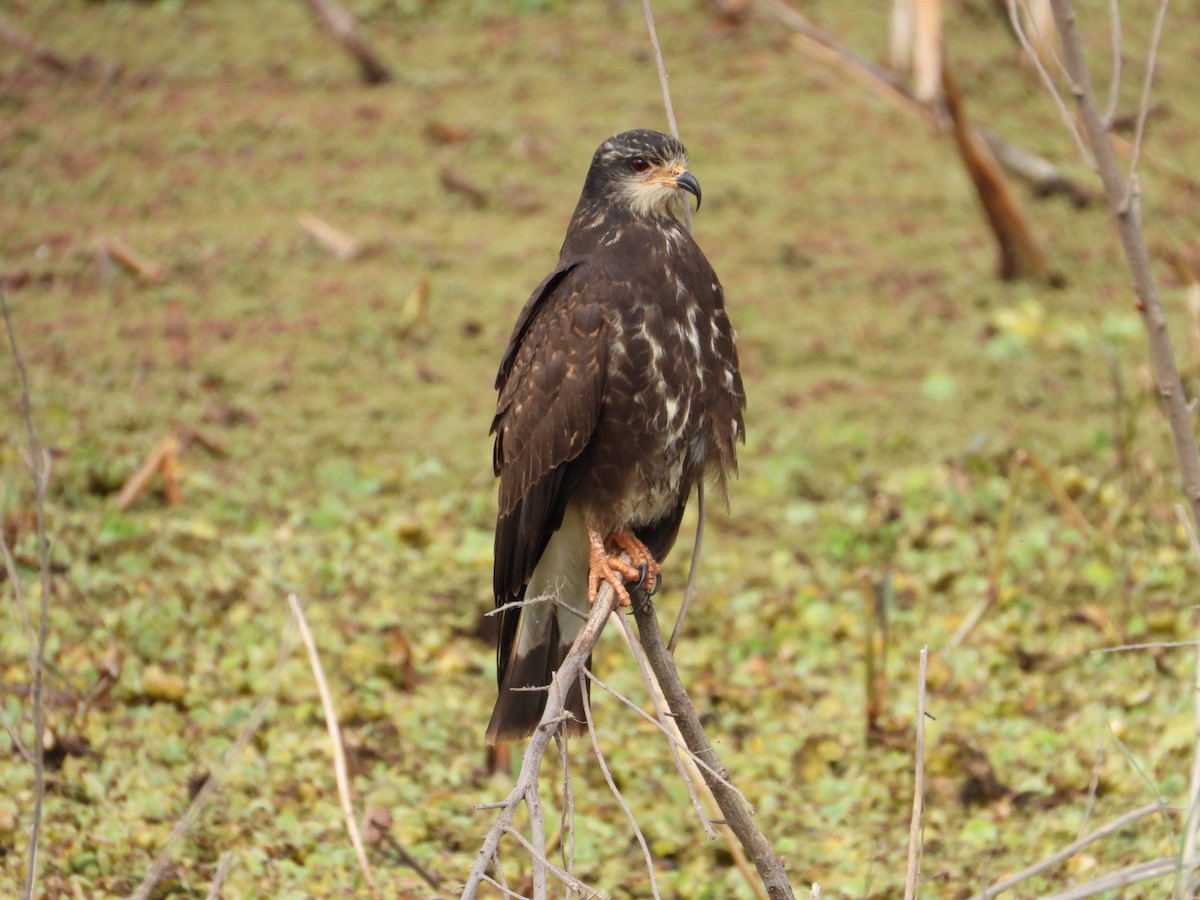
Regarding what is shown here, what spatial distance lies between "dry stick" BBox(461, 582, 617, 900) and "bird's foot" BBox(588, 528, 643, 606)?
11.5 inches

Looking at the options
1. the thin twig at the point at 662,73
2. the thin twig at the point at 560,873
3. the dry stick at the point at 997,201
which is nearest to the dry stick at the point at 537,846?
the thin twig at the point at 560,873

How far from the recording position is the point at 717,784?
2914 millimetres

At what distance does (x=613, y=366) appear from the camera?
3.33 meters

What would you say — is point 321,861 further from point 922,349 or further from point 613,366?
point 922,349

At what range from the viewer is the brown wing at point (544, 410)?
132 inches

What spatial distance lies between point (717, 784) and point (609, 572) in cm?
59

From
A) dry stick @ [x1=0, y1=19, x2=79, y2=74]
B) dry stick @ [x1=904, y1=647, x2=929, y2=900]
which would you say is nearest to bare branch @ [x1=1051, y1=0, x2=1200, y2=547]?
dry stick @ [x1=904, y1=647, x2=929, y2=900]

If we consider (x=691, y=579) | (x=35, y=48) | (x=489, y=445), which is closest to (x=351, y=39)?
(x=35, y=48)

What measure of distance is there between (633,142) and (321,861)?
2.09 m

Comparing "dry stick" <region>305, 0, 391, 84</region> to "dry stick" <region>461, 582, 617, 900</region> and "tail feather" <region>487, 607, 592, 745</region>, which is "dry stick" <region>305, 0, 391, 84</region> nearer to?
"tail feather" <region>487, 607, 592, 745</region>

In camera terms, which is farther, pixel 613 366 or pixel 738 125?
pixel 738 125

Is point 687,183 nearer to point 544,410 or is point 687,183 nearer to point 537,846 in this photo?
point 544,410

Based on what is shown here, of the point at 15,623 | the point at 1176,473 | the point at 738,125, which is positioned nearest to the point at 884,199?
the point at 738,125

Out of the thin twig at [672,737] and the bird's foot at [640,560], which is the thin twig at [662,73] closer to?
the bird's foot at [640,560]
